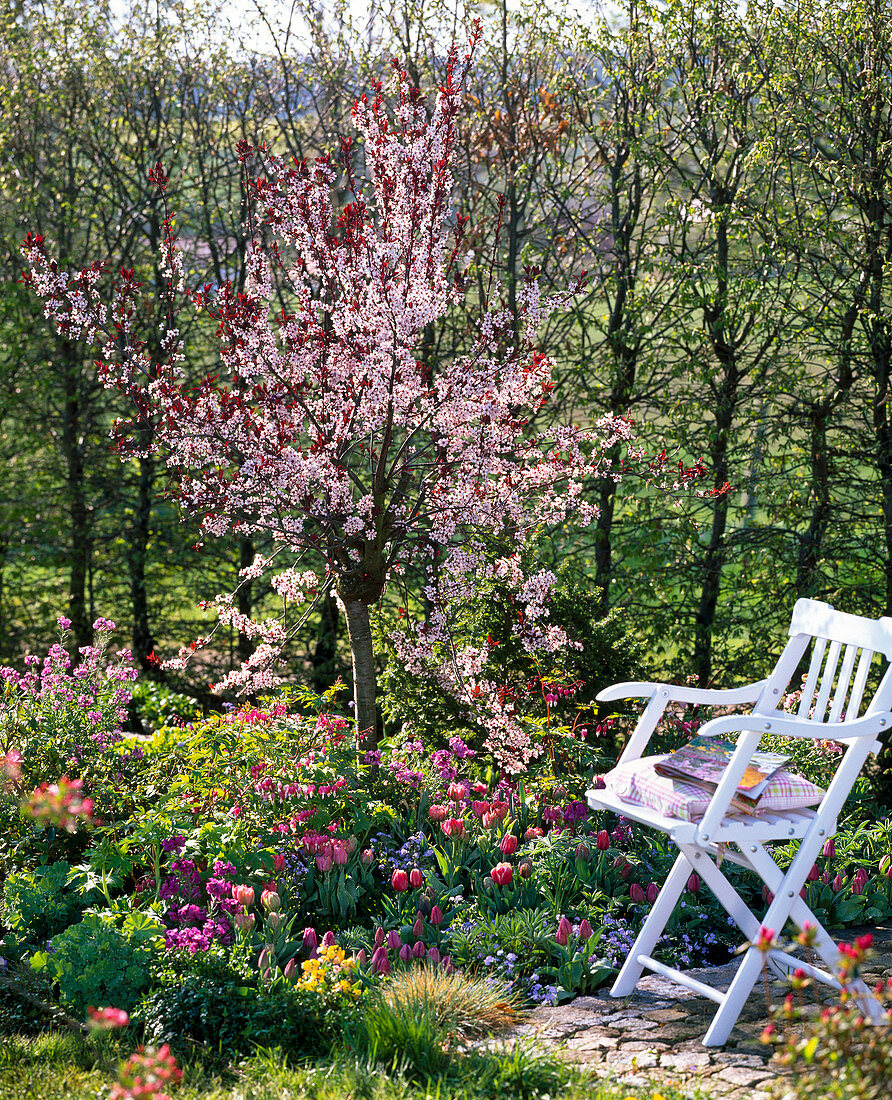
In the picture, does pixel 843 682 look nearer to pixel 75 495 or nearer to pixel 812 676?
pixel 812 676

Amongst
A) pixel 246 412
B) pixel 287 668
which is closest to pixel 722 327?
pixel 246 412

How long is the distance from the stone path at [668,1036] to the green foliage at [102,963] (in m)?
1.25

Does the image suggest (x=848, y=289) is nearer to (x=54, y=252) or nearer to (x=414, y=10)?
(x=414, y=10)

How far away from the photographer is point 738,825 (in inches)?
120

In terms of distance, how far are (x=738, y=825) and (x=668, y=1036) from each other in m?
0.69

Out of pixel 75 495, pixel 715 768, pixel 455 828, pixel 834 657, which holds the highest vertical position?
pixel 75 495

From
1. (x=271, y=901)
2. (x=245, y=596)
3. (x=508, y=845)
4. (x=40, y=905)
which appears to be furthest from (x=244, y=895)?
(x=245, y=596)

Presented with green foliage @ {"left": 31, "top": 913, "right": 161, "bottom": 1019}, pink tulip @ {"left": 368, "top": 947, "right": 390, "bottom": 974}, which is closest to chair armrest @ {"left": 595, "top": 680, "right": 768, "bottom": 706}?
pink tulip @ {"left": 368, "top": 947, "right": 390, "bottom": 974}

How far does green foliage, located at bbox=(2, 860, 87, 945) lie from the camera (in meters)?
3.83

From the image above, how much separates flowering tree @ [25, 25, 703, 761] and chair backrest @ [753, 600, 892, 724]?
1.48 metres

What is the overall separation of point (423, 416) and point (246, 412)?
32.1 inches

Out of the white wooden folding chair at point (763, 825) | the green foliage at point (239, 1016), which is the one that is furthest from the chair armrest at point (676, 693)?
the green foliage at point (239, 1016)

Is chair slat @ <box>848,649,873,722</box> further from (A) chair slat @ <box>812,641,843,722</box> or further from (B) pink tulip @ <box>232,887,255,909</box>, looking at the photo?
(B) pink tulip @ <box>232,887,255,909</box>

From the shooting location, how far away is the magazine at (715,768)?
3123 mm
